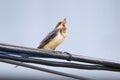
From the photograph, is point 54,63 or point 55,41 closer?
point 54,63

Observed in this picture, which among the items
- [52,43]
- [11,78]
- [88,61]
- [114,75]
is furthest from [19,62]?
[114,75]

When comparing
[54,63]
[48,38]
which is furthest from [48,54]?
[48,38]

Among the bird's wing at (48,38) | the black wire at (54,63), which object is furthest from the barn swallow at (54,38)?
the black wire at (54,63)

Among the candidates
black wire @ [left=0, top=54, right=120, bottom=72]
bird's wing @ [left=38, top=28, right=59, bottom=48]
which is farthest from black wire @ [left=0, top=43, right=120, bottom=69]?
bird's wing @ [left=38, top=28, right=59, bottom=48]

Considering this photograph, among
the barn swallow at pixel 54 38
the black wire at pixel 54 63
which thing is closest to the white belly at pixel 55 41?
the barn swallow at pixel 54 38

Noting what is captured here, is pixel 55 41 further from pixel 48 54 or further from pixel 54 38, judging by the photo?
pixel 48 54

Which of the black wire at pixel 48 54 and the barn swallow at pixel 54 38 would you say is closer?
the black wire at pixel 48 54

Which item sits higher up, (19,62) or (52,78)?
(19,62)

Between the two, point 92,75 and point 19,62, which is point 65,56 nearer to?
point 19,62

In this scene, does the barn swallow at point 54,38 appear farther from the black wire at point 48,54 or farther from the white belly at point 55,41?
the black wire at point 48,54
